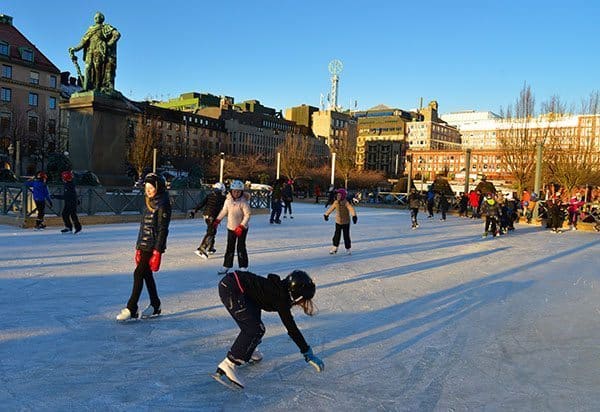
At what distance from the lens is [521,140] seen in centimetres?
3073

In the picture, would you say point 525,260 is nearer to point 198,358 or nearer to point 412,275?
point 412,275

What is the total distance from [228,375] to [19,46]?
6146cm

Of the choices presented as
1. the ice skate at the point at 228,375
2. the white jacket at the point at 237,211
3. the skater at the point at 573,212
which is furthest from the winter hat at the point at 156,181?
the skater at the point at 573,212

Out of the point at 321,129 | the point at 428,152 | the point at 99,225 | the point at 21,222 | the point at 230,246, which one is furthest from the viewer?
the point at 321,129

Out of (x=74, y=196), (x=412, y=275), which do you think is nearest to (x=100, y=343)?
(x=412, y=275)

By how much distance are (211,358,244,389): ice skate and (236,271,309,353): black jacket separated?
48cm

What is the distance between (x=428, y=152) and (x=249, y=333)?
99.5 m

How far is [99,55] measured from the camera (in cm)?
1574

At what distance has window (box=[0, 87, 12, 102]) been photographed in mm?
51688

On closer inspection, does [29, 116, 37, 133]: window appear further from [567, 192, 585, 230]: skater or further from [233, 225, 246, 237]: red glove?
[233, 225, 246, 237]: red glove

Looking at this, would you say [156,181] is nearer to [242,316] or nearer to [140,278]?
[140,278]

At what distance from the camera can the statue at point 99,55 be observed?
51.2 feet

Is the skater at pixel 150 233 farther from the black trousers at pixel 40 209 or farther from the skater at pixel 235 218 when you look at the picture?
the black trousers at pixel 40 209

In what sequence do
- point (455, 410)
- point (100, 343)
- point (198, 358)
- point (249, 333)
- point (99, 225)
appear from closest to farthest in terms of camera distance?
point (455, 410), point (249, 333), point (198, 358), point (100, 343), point (99, 225)
